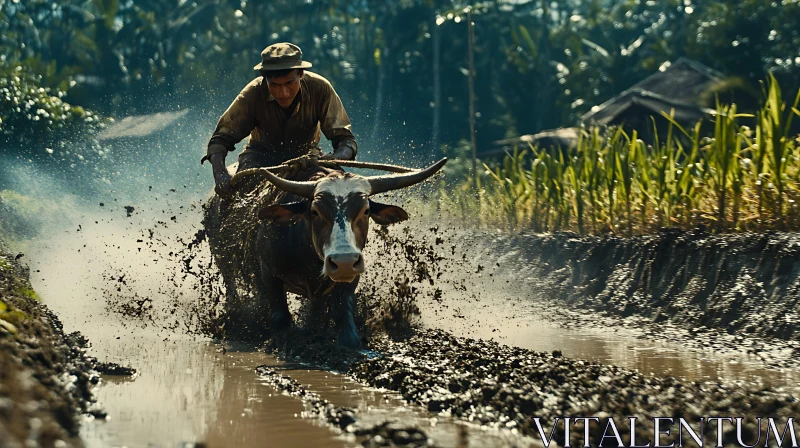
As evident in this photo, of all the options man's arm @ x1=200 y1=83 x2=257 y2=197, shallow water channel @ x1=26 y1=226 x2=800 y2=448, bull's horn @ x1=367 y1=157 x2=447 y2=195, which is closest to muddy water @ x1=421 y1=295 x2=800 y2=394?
shallow water channel @ x1=26 y1=226 x2=800 y2=448

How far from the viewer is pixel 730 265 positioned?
30.8 ft

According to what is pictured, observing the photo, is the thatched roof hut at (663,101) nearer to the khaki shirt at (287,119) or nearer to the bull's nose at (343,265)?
the khaki shirt at (287,119)

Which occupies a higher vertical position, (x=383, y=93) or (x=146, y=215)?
(x=383, y=93)

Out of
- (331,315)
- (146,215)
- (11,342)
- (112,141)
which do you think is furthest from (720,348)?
(112,141)

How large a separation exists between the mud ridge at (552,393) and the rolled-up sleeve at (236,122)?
2.74 m

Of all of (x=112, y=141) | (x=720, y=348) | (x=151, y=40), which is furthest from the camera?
(x=151, y=40)

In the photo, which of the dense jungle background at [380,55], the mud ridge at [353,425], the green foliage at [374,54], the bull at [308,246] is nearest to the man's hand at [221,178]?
the bull at [308,246]

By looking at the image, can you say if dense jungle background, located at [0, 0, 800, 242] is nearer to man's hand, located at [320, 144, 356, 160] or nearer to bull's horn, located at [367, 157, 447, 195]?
man's hand, located at [320, 144, 356, 160]

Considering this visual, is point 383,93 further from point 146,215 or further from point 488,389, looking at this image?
point 488,389

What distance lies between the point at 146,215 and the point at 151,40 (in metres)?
30.2

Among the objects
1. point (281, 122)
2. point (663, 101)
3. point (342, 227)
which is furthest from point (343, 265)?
point (663, 101)

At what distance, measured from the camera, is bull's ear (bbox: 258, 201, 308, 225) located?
7426 millimetres

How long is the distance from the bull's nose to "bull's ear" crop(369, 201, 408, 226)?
2.56ft

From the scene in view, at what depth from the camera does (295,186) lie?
7434 mm
